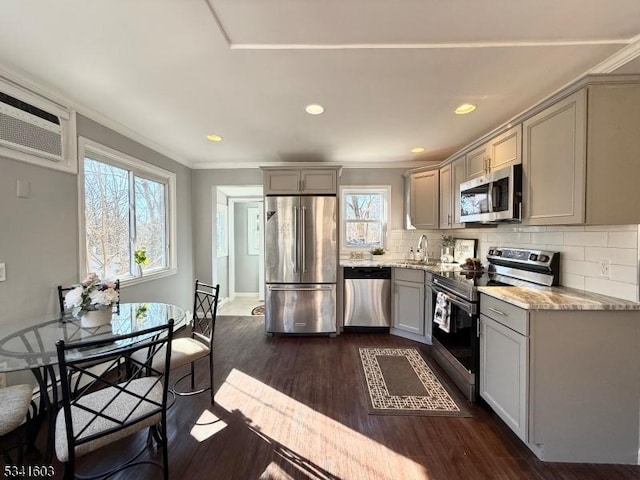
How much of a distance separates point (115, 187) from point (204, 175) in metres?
1.54

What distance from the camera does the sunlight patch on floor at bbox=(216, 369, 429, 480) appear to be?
1624 millimetres

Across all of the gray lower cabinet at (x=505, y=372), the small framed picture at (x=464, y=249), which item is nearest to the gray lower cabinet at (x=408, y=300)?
the small framed picture at (x=464, y=249)

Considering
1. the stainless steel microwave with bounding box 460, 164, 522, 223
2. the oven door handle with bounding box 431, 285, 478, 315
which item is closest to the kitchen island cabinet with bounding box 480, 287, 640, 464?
the oven door handle with bounding box 431, 285, 478, 315

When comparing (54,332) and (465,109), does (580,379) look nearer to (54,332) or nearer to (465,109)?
(465,109)

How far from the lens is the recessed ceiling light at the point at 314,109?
240 cm

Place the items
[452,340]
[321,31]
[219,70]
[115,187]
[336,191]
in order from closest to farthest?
[321,31] → [219,70] → [452,340] → [115,187] → [336,191]

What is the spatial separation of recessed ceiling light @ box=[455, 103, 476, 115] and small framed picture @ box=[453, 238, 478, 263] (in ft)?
5.15

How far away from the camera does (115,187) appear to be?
2.96m

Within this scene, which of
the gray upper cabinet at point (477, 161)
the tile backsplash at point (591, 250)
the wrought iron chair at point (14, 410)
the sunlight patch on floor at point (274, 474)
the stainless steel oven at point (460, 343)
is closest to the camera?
the wrought iron chair at point (14, 410)

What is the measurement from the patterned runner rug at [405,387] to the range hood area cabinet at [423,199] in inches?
64.5

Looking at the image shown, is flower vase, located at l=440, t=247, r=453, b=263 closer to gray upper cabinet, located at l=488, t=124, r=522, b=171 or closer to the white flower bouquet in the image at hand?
gray upper cabinet, located at l=488, t=124, r=522, b=171

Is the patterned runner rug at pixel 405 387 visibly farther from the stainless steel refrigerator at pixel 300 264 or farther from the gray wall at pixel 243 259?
the gray wall at pixel 243 259

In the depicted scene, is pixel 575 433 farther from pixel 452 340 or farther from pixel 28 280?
pixel 28 280

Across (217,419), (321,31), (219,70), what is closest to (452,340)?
(217,419)
